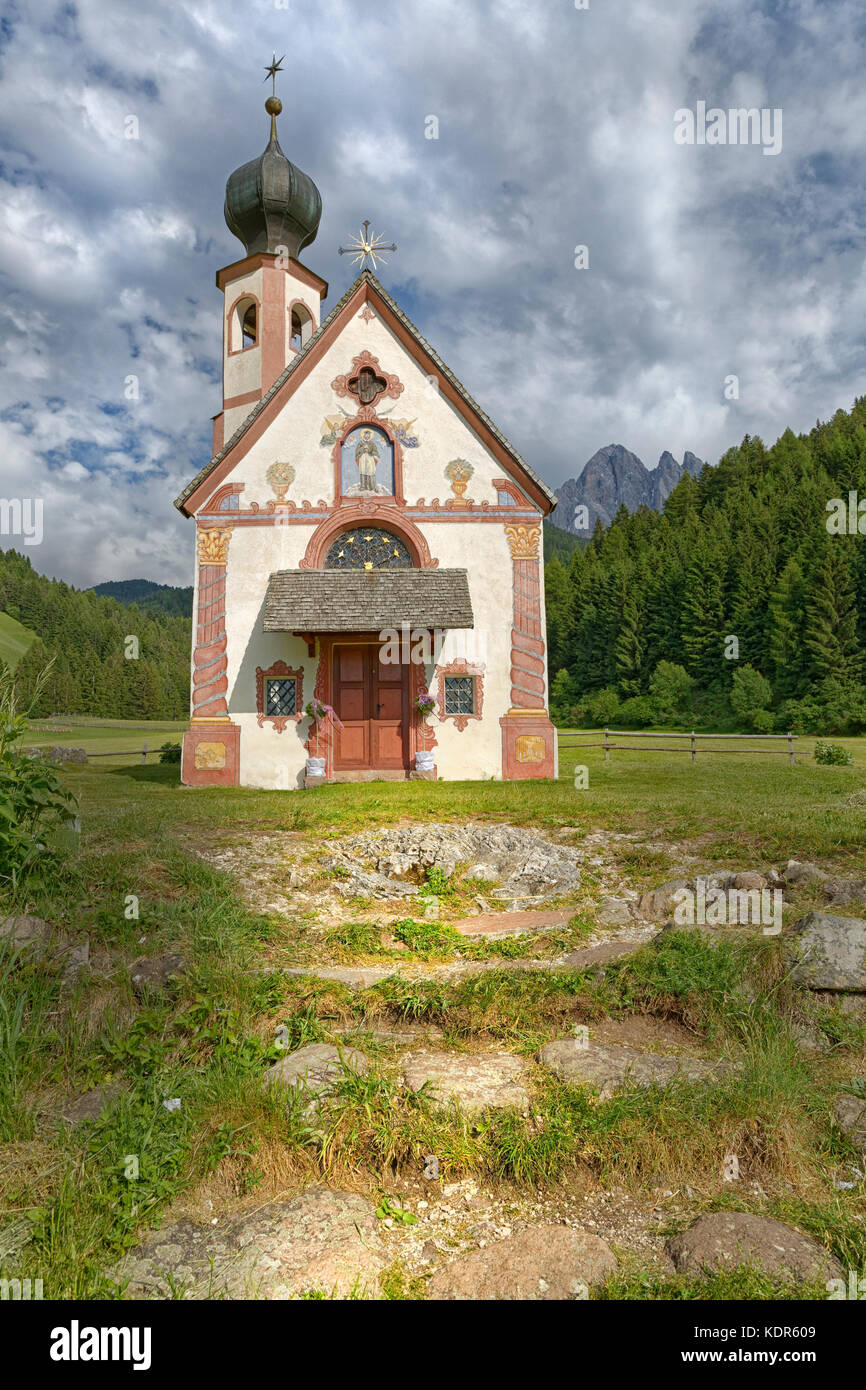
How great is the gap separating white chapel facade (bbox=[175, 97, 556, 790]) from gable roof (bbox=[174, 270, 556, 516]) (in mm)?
45

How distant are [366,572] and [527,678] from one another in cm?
449

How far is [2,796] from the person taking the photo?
20.3ft

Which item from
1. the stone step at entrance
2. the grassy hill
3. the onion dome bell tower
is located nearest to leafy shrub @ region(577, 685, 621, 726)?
the onion dome bell tower

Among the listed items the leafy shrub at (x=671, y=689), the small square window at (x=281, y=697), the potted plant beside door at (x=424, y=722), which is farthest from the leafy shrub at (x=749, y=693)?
the small square window at (x=281, y=697)

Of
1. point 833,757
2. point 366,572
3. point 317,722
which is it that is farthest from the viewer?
point 833,757

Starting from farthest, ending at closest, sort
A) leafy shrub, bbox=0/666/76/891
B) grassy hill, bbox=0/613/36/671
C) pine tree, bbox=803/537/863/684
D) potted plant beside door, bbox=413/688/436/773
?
grassy hill, bbox=0/613/36/671
pine tree, bbox=803/537/863/684
potted plant beside door, bbox=413/688/436/773
leafy shrub, bbox=0/666/76/891

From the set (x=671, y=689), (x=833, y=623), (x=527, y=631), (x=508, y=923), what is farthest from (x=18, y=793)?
(x=671, y=689)

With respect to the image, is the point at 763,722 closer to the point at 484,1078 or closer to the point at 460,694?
the point at 460,694

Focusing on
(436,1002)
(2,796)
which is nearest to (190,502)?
(2,796)

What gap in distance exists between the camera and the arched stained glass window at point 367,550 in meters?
19.2

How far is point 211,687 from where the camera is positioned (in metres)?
18.7

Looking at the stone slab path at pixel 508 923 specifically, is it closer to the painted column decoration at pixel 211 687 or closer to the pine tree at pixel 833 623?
the painted column decoration at pixel 211 687

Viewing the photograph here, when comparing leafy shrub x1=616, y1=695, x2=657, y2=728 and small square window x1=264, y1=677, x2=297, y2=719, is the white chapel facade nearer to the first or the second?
small square window x1=264, y1=677, x2=297, y2=719

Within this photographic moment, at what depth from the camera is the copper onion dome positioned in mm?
24203
